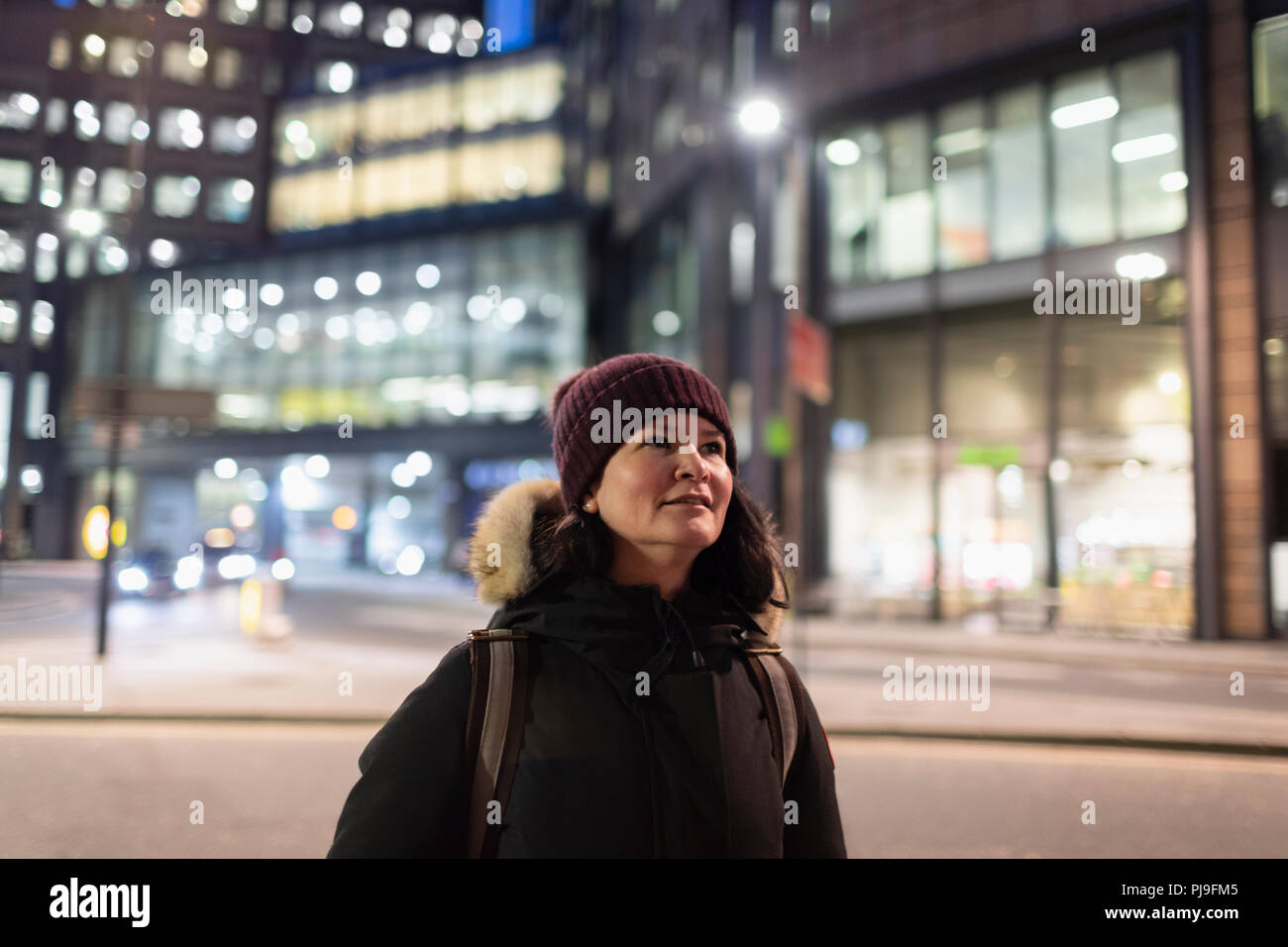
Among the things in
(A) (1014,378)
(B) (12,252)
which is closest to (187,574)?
(B) (12,252)

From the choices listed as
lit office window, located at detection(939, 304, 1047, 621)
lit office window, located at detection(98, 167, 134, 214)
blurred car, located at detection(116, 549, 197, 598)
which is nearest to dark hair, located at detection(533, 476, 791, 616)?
lit office window, located at detection(98, 167, 134, 214)

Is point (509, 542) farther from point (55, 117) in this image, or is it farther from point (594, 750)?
point (55, 117)

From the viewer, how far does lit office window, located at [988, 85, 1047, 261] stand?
17812 millimetres

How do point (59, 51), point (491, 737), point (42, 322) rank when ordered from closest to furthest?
1. point (491, 737)
2. point (42, 322)
3. point (59, 51)

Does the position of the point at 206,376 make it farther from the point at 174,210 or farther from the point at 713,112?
the point at 174,210

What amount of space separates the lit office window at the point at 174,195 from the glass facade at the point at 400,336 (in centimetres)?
2231

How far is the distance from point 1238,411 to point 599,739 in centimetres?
1638

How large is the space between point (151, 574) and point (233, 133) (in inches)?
559

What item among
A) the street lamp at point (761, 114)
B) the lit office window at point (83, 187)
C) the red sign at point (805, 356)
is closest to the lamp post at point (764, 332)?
the street lamp at point (761, 114)

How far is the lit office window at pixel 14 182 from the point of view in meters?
4.37

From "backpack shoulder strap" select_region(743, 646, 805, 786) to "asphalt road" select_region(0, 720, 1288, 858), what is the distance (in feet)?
11.6

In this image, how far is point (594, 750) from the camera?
5.06ft

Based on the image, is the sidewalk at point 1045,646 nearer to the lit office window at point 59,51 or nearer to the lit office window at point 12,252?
the lit office window at point 12,252

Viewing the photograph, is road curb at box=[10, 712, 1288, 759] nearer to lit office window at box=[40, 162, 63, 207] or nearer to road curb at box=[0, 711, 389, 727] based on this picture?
road curb at box=[0, 711, 389, 727]
